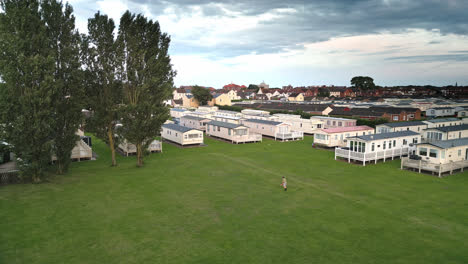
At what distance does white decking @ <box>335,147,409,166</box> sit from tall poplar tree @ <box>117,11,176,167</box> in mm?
20491

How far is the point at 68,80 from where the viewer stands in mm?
25531

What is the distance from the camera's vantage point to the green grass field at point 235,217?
13.5 meters

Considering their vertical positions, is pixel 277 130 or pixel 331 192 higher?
pixel 277 130

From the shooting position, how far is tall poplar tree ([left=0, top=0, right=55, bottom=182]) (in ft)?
71.3

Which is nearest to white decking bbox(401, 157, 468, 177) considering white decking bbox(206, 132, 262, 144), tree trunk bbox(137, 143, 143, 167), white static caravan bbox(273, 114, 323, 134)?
white decking bbox(206, 132, 262, 144)

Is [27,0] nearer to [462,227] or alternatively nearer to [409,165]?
[462,227]

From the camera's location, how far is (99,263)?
12547 millimetres

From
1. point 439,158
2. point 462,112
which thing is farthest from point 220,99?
point 439,158

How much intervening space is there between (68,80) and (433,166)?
34.2 metres

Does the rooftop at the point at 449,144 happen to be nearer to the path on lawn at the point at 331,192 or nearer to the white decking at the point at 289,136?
the path on lawn at the point at 331,192

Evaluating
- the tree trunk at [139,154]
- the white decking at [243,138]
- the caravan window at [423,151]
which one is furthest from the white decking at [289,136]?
the tree trunk at [139,154]

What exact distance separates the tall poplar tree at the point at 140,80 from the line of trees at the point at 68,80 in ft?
0.31

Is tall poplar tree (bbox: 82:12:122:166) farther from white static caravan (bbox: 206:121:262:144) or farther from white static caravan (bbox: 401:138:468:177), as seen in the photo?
white static caravan (bbox: 401:138:468:177)

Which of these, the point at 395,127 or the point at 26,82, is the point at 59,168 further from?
the point at 395,127
